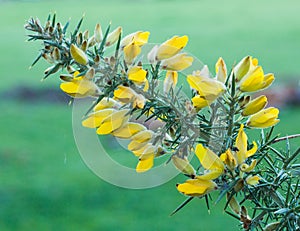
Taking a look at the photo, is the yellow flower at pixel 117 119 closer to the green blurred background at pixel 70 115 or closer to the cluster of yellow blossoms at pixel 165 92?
the cluster of yellow blossoms at pixel 165 92

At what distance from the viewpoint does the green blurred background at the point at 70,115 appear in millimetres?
2674

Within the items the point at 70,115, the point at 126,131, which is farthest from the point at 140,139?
the point at 70,115

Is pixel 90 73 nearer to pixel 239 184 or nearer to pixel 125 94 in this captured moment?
pixel 125 94

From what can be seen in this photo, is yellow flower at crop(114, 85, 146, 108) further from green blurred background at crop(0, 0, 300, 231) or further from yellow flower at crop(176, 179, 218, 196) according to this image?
green blurred background at crop(0, 0, 300, 231)

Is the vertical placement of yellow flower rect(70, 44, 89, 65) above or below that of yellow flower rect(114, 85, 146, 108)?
above

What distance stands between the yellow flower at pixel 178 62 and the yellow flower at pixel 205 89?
2cm

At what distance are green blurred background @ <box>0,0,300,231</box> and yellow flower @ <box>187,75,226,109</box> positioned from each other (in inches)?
9.1

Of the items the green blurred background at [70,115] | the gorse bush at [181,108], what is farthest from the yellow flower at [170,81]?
the green blurred background at [70,115]

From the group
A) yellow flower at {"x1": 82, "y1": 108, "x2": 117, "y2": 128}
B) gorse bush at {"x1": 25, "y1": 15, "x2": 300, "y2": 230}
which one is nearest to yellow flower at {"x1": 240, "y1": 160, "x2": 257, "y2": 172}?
gorse bush at {"x1": 25, "y1": 15, "x2": 300, "y2": 230}

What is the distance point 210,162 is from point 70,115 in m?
3.95

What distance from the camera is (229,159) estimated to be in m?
0.36

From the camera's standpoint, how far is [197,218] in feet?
8.63

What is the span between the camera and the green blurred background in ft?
8.77

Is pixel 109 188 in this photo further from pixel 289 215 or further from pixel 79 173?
pixel 289 215
